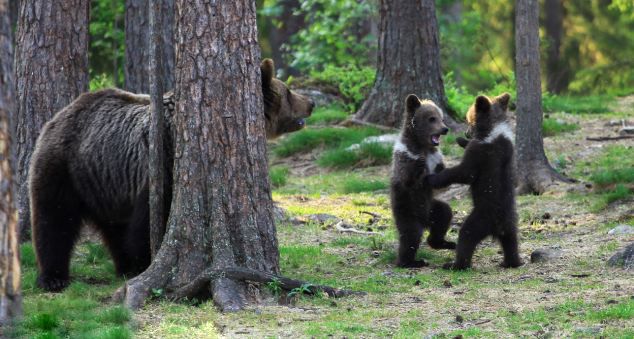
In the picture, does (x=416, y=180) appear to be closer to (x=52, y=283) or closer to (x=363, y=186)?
(x=52, y=283)

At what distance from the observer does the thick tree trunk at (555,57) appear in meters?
26.9

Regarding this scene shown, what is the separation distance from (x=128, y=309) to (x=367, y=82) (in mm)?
11299

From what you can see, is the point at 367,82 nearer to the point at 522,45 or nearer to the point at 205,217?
the point at 522,45

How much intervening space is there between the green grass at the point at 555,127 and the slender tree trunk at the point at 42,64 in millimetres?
7869

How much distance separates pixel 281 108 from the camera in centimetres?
922

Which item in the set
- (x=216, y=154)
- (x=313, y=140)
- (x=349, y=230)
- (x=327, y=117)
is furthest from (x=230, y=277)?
(x=327, y=117)

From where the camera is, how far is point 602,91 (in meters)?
23.1

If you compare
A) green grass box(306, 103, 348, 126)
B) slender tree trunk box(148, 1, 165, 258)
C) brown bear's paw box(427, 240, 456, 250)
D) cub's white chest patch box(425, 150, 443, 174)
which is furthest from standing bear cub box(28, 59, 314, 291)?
green grass box(306, 103, 348, 126)

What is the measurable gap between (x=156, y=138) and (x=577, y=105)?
475 inches

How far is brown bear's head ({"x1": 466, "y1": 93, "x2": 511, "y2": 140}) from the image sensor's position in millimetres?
8625

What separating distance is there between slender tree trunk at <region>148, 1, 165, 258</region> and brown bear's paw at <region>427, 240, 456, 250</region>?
2.79 metres

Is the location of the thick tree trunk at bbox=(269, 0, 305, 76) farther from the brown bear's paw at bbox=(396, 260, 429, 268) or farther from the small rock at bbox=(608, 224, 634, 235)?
the brown bear's paw at bbox=(396, 260, 429, 268)

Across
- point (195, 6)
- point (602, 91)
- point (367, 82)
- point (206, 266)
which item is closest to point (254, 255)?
point (206, 266)

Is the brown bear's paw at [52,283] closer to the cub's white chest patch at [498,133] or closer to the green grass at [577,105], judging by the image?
the cub's white chest patch at [498,133]
